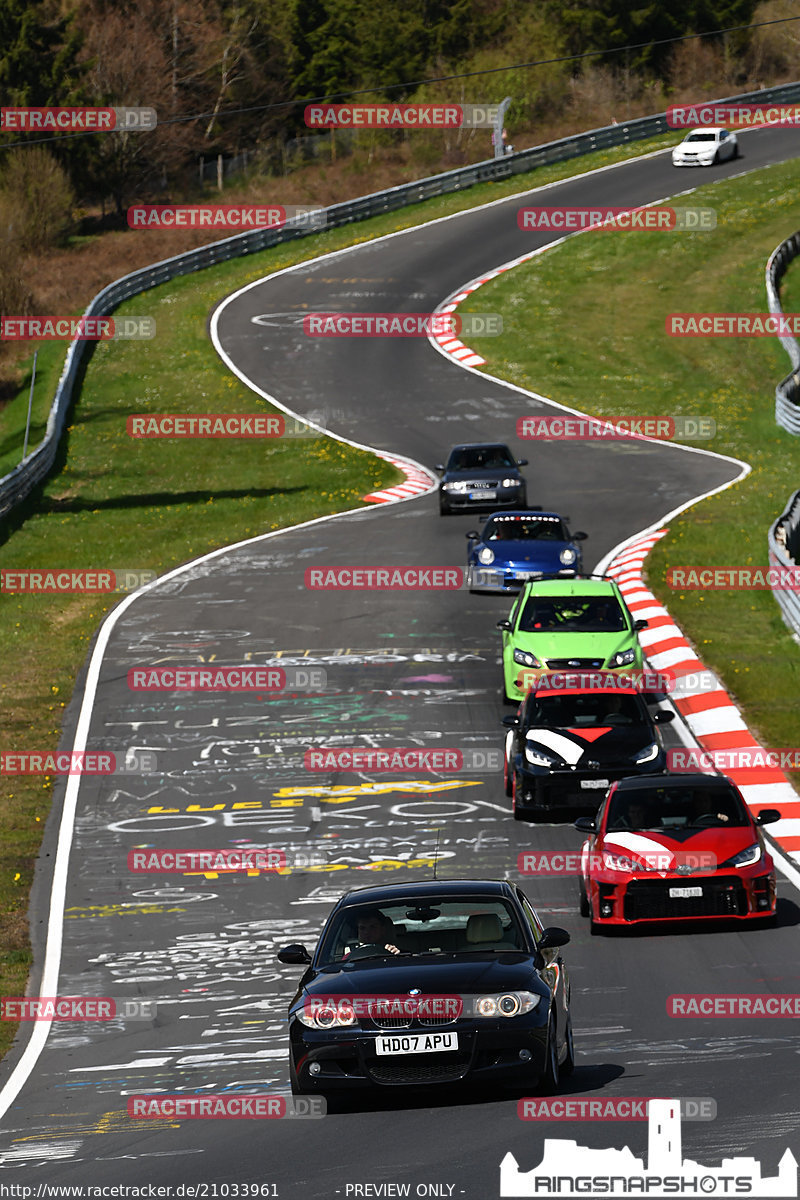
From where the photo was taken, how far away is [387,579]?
107 ft

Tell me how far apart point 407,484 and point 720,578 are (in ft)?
38.5

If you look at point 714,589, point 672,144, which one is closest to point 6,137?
point 672,144

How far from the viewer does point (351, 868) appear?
19047mm

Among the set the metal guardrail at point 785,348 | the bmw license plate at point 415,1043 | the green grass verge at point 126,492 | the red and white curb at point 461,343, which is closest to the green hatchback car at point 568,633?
the green grass verge at point 126,492

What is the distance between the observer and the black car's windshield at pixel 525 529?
3091 centimetres

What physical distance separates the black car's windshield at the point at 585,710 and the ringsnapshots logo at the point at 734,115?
207 ft

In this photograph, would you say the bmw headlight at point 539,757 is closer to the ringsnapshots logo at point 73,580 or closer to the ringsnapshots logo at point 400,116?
the ringsnapshots logo at point 73,580

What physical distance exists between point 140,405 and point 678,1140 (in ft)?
147

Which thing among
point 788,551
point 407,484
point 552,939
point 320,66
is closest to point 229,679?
point 788,551

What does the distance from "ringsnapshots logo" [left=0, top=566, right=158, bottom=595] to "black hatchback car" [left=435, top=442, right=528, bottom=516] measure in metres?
6.33

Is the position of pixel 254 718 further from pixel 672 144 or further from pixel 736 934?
pixel 672 144

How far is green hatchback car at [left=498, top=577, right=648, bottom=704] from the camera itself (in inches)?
932

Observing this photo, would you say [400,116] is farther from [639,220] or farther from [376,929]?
[376,929]

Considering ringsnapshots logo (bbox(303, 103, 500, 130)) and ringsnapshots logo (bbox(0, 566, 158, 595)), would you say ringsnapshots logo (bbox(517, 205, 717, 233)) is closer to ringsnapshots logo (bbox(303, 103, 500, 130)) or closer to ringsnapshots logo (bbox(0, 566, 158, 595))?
ringsnapshots logo (bbox(303, 103, 500, 130))
